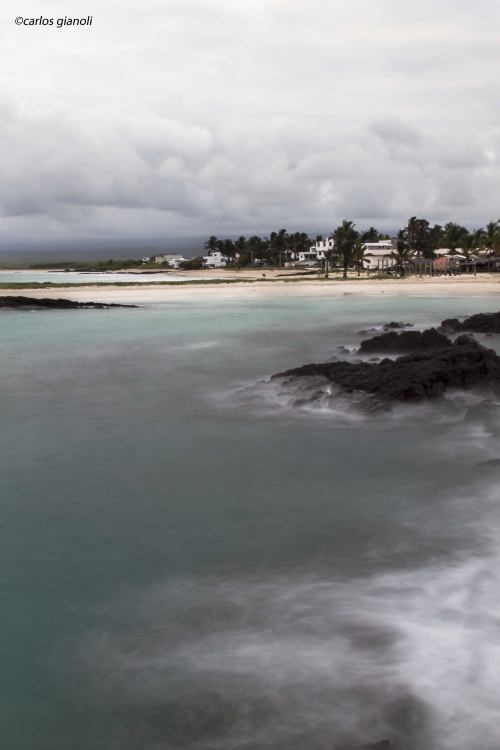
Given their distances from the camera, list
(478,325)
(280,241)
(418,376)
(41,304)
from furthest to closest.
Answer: (280,241) < (41,304) < (478,325) < (418,376)


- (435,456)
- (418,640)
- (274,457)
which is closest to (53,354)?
(274,457)

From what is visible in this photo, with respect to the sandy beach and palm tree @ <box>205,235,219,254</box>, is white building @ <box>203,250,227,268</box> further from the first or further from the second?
the sandy beach

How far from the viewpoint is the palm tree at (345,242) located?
254ft

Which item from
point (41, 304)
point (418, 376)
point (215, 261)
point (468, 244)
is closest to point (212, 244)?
point (215, 261)

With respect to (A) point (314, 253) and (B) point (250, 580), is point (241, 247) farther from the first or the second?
(B) point (250, 580)

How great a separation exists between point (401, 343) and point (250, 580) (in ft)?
40.2

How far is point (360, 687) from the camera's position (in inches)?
145

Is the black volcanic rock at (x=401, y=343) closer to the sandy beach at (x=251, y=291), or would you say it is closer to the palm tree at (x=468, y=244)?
the sandy beach at (x=251, y=291)

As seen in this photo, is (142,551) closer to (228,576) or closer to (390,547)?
(228,576)

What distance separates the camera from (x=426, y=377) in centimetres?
1002

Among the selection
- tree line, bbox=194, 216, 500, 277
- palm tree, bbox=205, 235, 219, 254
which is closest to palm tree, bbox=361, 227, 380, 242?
Answer: tree line, bbox=194, 216, 500, 277

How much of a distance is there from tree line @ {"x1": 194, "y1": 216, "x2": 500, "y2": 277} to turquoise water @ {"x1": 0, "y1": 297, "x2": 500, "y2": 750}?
71.2 meters

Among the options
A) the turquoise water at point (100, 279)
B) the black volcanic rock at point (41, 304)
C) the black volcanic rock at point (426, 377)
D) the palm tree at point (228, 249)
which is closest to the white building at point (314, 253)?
the palm tree at point (228, 249)

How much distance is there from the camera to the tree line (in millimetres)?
79938
